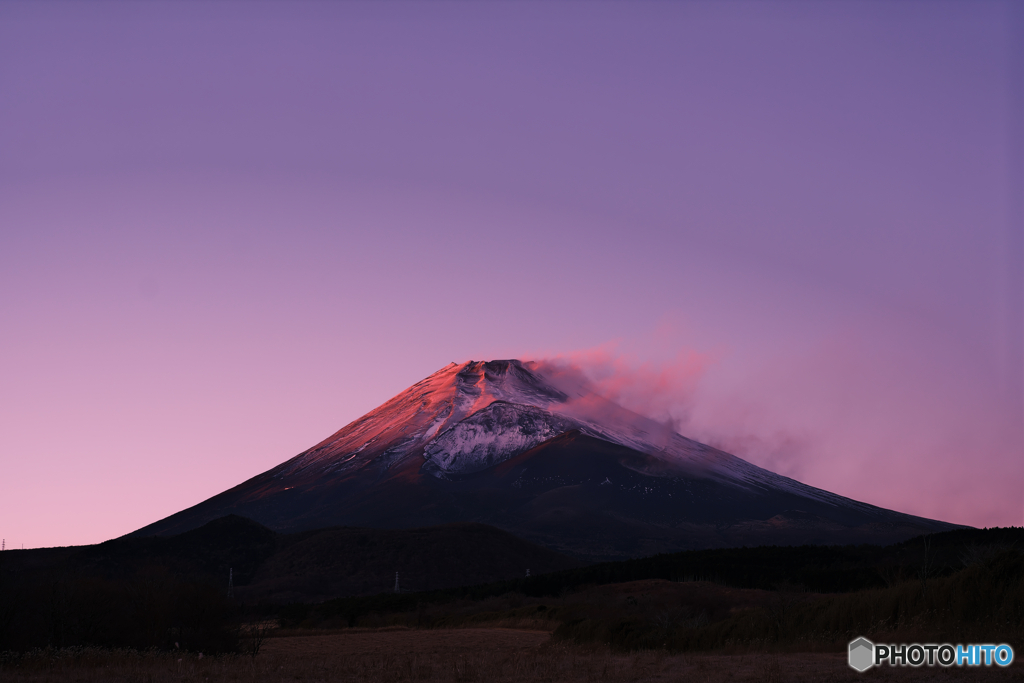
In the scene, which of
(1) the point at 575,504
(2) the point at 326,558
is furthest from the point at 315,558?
(1) the point at 575,504

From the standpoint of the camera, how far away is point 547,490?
176 metres

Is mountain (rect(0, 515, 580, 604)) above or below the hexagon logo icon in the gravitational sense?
below

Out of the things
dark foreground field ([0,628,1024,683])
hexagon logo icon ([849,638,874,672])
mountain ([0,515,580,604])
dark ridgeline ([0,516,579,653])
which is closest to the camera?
dark foreground field ([0,628,1024,683])

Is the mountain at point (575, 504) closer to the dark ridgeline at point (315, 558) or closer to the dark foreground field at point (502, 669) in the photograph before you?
the dark ridgeline at point (315, 558)

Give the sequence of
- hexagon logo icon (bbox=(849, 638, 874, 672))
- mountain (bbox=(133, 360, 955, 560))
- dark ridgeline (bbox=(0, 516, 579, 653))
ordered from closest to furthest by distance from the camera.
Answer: hexagon logo icon (bbox=(849, 638, 874, 672))
dark ridgeline (bbox=(0, 516, 579, 653))
mountain (bbox=(133, 360, 955, 560))

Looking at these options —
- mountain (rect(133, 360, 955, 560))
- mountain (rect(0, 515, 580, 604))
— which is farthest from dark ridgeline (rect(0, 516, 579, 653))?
Answer: mountain (rect(133, 360, 955, 560))

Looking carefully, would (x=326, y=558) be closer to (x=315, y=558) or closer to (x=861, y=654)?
(x=315, y=558)

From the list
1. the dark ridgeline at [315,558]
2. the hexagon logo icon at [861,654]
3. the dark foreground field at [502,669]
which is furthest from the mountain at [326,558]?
the hexagon logo icon at [861,654]

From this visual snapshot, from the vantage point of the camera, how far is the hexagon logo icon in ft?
53.9

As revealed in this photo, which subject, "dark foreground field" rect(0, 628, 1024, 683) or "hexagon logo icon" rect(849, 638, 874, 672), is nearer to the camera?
"dark foreground field" rect(0, 628, 1024, 683)

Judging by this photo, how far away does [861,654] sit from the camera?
59.3 feet

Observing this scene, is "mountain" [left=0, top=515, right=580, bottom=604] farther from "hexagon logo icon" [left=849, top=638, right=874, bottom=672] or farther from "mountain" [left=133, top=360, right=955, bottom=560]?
"hexagon logo icon" [left=849, top=638, right=874, bottom=672]

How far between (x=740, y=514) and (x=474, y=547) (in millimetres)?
86905

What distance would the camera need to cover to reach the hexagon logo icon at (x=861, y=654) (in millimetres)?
16438
